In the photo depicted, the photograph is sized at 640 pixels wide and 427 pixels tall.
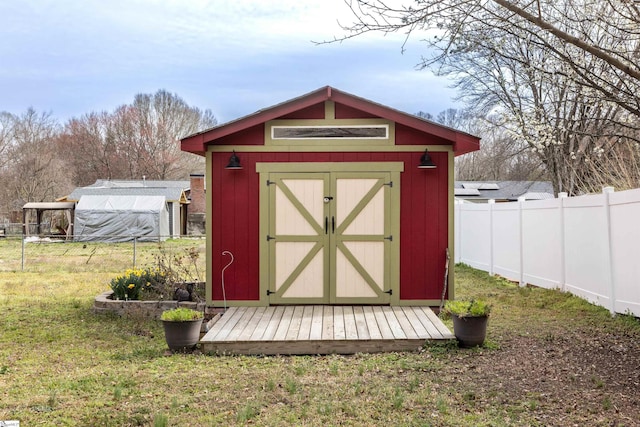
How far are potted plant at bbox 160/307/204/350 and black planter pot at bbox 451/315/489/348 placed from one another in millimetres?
2832

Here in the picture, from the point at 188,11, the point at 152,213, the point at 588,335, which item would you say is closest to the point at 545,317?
the point at 588,335

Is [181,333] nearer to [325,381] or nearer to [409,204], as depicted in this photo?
[325,381]

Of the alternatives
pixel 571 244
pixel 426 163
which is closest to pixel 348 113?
pixel 426 163

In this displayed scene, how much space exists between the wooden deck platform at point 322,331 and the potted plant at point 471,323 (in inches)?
5.8

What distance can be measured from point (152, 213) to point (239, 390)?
23.2 meters

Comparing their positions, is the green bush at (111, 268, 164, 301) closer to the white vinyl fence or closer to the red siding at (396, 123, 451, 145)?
the red siding at (396, 123, 451, 145)

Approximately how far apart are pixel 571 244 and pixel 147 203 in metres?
21.9

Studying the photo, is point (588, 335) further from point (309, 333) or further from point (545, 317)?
point (309, 333)

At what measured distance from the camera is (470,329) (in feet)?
20.5

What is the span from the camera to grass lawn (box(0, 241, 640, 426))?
4.30m

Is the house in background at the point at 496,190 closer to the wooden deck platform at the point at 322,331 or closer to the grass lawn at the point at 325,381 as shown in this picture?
the wooden deck platform at the point at 322,331

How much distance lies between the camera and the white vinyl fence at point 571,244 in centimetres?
746

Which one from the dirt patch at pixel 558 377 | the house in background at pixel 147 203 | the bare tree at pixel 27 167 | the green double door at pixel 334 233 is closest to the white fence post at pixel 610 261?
the dirt patch at pixel 558 377

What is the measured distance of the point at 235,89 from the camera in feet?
136
